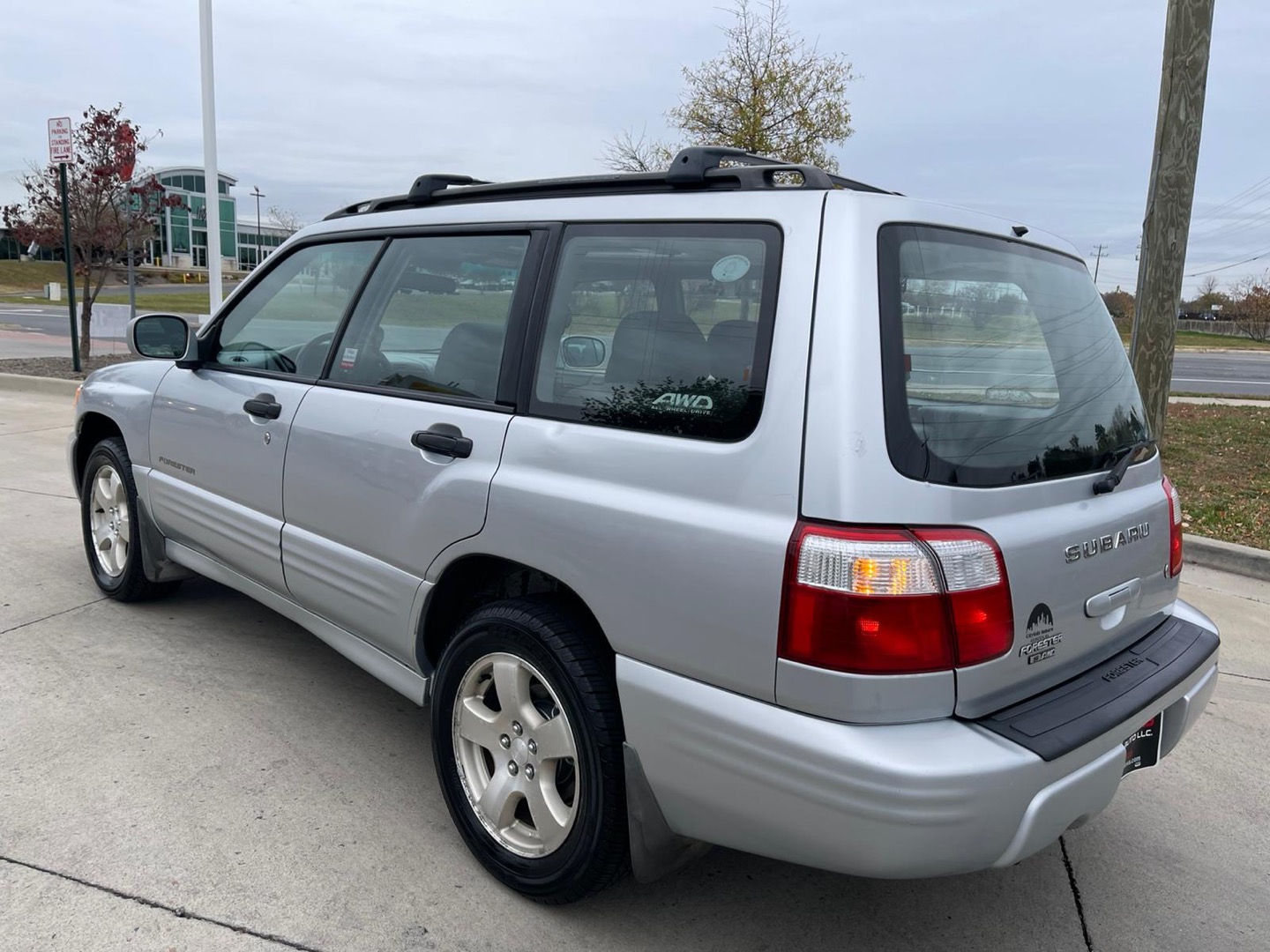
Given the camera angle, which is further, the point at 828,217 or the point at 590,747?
the point at 590,747

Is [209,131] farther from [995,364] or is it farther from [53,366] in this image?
[995,364]

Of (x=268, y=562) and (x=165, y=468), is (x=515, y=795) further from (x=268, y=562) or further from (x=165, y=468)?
(x=165, y=468)

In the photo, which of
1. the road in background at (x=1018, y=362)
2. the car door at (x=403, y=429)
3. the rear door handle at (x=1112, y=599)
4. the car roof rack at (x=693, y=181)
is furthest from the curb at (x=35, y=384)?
the rear door handle at (x=1112, y=599)

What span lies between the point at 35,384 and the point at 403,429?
36.9 feet

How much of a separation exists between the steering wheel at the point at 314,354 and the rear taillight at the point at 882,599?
2045mm

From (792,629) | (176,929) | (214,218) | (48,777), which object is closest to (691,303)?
(792,629)

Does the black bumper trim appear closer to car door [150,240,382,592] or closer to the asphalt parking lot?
the asphalt parking lot

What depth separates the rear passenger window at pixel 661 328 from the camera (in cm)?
213

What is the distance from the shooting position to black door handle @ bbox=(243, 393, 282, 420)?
3317mm

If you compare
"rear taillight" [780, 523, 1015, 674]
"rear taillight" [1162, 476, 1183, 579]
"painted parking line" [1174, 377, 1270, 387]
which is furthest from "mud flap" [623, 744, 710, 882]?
"painted parking line" [1174, 377, 1270, 387]

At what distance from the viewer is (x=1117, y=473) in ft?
7.69

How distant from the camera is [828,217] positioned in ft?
6.87

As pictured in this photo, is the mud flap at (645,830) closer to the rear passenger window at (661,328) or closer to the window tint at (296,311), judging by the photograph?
the rear passenger window at (661,328)

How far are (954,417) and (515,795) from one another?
147cm
